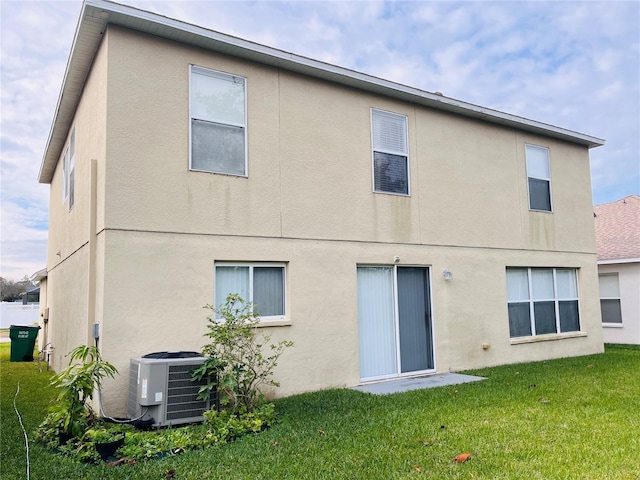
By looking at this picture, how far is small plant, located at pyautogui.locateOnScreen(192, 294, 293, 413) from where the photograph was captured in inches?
262

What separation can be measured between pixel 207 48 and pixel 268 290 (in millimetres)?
4069

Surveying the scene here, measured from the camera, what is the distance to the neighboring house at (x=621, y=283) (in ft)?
53.9

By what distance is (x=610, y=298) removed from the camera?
1723 cm

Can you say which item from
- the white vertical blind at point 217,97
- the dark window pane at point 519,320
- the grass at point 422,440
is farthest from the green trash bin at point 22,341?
the dark window pane at point 519,320

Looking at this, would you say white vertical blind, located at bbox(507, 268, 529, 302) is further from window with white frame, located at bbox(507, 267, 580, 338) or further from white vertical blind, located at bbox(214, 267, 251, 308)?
white vertical blind, located at bbox(214, 267, 251, 308)

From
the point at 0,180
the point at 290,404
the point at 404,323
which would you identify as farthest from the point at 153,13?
the point at 0,180

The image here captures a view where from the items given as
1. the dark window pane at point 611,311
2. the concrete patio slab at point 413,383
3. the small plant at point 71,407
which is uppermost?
the dark window pane at point 611,311

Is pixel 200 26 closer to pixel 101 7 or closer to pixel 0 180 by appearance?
pixel 101 7

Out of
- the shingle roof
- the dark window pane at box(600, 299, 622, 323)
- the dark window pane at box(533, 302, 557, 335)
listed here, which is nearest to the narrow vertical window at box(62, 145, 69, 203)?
the dark window pane at box(533, 302, 557, 335)

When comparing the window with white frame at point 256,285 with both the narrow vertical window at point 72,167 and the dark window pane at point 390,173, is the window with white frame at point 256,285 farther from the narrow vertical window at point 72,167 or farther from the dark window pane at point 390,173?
the narrow vertical window at point 72,167

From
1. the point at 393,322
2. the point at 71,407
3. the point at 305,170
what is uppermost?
the point at 305,170

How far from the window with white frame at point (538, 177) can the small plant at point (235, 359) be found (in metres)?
7.96

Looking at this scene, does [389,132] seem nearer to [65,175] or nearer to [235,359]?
[235,359]

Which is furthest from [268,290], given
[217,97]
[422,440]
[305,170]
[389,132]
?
[389,132]
